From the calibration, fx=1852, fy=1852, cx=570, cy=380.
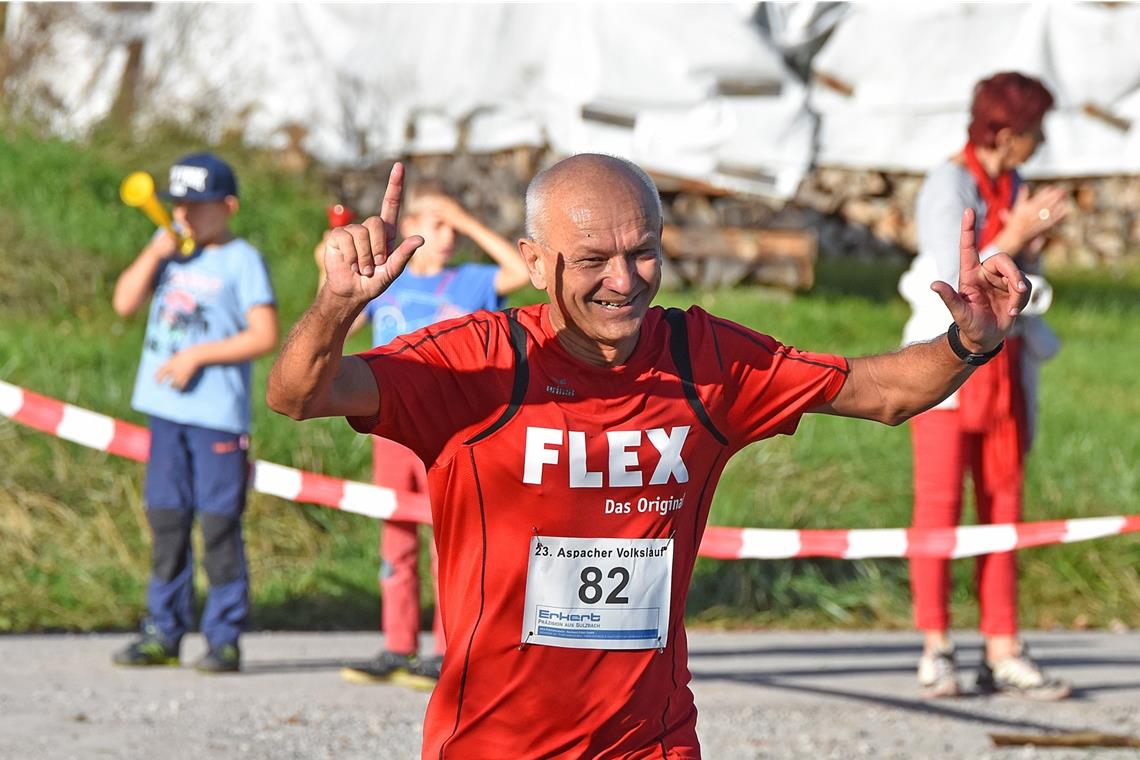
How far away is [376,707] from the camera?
22.3ft

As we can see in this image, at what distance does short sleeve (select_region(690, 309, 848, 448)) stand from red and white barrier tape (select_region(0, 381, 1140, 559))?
315 centimetres

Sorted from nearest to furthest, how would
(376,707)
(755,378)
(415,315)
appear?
(755,378) < (376,707) < (415,315)

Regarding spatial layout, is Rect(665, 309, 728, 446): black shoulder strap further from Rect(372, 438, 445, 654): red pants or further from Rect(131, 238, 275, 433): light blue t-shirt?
Rect(131, 238, 275, 433): light blue t-shirt

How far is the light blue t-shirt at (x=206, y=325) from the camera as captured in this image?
23.3 ft

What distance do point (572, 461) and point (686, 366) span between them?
32cm

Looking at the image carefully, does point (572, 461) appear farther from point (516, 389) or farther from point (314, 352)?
point (314, 352)

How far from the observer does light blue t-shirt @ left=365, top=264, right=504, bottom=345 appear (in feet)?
23.1

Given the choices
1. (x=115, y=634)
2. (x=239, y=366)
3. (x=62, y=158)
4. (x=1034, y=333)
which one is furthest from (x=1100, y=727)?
(x=62, y=158)

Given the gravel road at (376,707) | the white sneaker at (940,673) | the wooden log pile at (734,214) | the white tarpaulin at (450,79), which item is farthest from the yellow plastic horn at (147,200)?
the white tarpaulin at (450,79)

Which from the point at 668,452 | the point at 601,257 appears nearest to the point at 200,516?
the point at 668,452

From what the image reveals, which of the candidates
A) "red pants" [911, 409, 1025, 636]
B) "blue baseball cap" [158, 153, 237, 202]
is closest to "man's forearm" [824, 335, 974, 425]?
"red pants" [911, 409, 1025, 636]

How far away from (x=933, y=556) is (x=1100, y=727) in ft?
2.82

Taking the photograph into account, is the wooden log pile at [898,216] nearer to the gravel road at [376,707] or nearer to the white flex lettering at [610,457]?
the gravel road at [376,707]

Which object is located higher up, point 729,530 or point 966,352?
point 966,352
